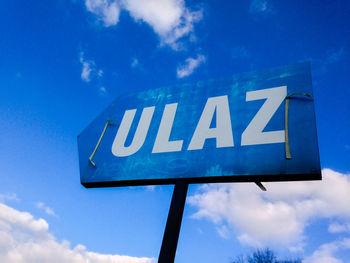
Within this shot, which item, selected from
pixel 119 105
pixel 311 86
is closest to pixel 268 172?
pixel 311 86

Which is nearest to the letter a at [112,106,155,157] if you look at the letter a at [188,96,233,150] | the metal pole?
the letter a at [188,96,233,150]

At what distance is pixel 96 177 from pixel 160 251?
4.62 feet

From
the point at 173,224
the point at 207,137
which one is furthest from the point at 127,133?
the point at 173,224

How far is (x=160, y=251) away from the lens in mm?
2420

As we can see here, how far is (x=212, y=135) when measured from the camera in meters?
3.12

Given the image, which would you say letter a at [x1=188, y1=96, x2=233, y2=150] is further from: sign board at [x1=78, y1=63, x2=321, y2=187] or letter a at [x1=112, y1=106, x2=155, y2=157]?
letter a at [x1=112, y1=106, x2=155, y2=157]

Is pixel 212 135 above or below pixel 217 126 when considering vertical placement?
below

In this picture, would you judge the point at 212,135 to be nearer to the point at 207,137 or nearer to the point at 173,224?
the point at 207,137

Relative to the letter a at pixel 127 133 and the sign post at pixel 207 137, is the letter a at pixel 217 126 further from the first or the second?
the letter a at pixel 127 133

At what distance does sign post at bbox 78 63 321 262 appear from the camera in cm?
265

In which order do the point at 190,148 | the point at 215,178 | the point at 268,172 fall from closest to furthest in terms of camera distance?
the point at 268,172
the point at 215,178
the point at 190,148

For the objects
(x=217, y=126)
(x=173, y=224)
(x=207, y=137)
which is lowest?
(x=173, y=224)

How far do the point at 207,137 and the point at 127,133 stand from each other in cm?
120

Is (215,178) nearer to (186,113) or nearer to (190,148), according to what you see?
(190,148)
